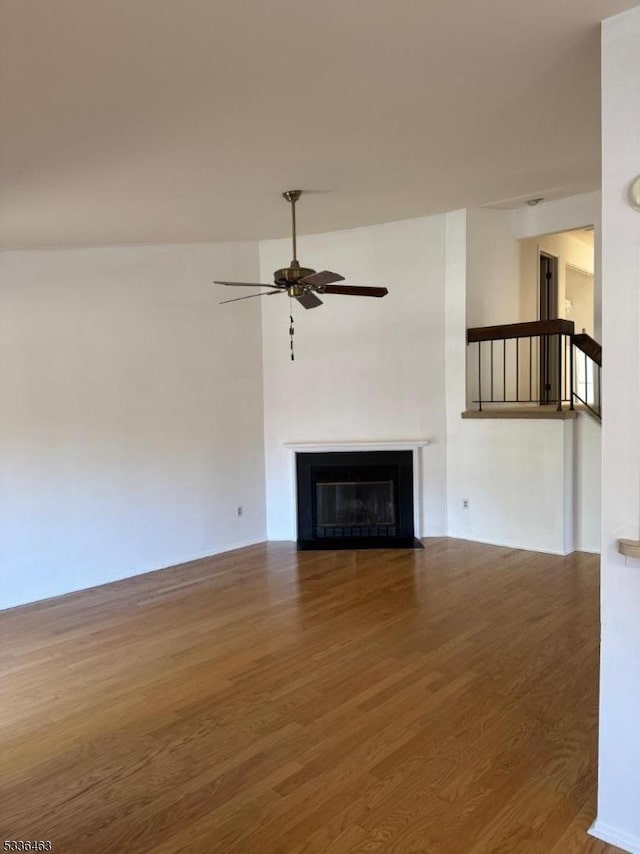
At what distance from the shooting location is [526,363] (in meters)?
6.34

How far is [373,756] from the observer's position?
2.28 meters

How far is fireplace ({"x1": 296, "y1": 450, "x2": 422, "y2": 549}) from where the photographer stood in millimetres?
5512

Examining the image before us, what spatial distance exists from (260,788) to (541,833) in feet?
3.25

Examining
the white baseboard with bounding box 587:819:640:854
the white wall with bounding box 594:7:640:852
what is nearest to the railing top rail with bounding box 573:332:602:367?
the white wall with bounding box 594:7:640:852

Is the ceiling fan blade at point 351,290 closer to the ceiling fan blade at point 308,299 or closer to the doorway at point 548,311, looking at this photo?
the ceiling fan blade at point 308,299

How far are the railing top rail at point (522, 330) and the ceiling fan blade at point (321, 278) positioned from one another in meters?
2.22

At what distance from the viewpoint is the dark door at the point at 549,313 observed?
21.2ft

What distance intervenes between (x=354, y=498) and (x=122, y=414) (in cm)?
234

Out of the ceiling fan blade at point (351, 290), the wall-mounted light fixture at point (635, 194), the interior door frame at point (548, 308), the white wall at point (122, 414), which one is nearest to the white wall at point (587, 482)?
the interior door frame at point (548, 308)

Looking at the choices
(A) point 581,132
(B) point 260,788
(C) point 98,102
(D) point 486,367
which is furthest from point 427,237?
(B) point 260,788

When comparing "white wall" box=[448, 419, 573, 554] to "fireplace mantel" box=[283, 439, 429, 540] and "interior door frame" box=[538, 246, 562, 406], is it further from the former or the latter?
"interior door frame" box=[538, 246, 562, 406]

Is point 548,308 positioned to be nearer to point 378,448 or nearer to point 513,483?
point 513,483

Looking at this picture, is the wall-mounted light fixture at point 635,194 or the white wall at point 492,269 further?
the white wall at point 492,269

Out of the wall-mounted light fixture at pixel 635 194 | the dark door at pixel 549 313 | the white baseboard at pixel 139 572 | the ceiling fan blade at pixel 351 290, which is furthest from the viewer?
the dark door at pixel 549 313
